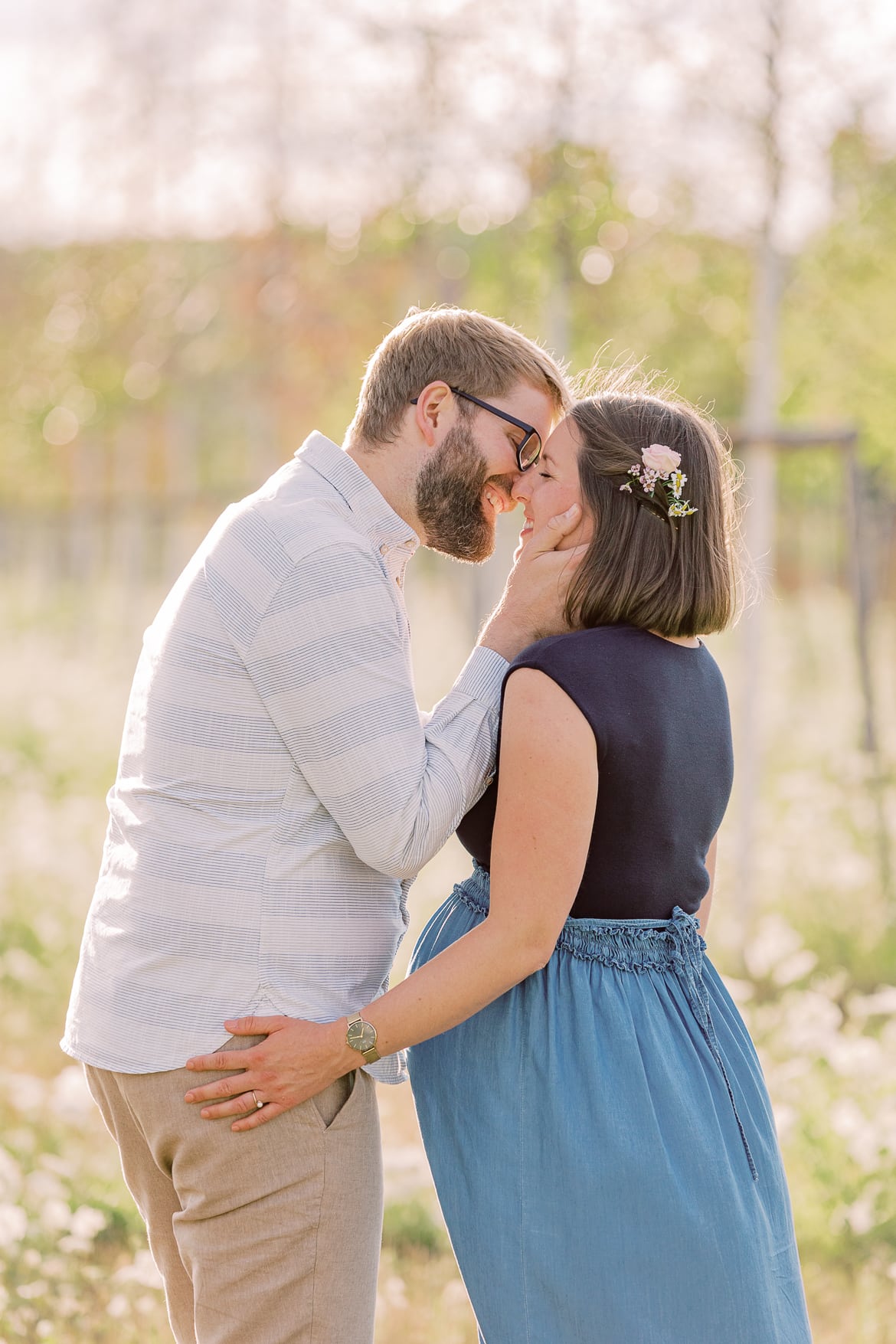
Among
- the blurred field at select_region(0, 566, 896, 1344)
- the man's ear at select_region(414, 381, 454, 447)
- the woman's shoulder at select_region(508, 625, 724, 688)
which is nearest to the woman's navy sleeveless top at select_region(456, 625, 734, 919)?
the woman's shoulder at select_region(508, 625, 724, 688)


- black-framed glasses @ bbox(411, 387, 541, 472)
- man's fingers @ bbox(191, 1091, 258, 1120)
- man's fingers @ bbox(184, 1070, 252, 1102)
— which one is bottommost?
man's fingers @ bbox(191, 1091, 258, 1120)

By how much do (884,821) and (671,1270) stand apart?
13.2ft

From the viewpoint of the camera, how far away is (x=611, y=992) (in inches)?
83.1

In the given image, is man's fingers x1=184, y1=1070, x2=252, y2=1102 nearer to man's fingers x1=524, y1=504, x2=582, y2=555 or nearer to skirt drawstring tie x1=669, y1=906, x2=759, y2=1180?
skirt drawstring tie x1=669, y1=906, x2=759, y2=1180

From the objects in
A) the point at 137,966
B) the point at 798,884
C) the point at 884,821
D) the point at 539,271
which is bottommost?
the point at 798,884

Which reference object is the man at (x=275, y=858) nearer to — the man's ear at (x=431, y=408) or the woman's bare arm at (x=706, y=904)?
the man's ear at (x=431, y=408)

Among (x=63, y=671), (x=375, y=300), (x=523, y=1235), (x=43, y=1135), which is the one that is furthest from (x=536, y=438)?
(x=63, y=671)

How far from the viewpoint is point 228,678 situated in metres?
2.07

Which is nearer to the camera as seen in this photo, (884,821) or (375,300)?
(884,821)

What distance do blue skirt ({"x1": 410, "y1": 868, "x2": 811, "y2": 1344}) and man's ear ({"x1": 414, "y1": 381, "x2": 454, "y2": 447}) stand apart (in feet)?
2.88

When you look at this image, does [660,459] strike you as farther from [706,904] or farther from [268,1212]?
[268,1212]

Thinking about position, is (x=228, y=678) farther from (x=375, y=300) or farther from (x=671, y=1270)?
(x=375, y=300)

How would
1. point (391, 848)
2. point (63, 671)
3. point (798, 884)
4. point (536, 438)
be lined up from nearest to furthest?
point (391, 848) → point (536, 438) → point (798, 884) → point (63, 671)

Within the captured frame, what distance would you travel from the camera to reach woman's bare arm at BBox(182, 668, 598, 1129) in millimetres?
1969
